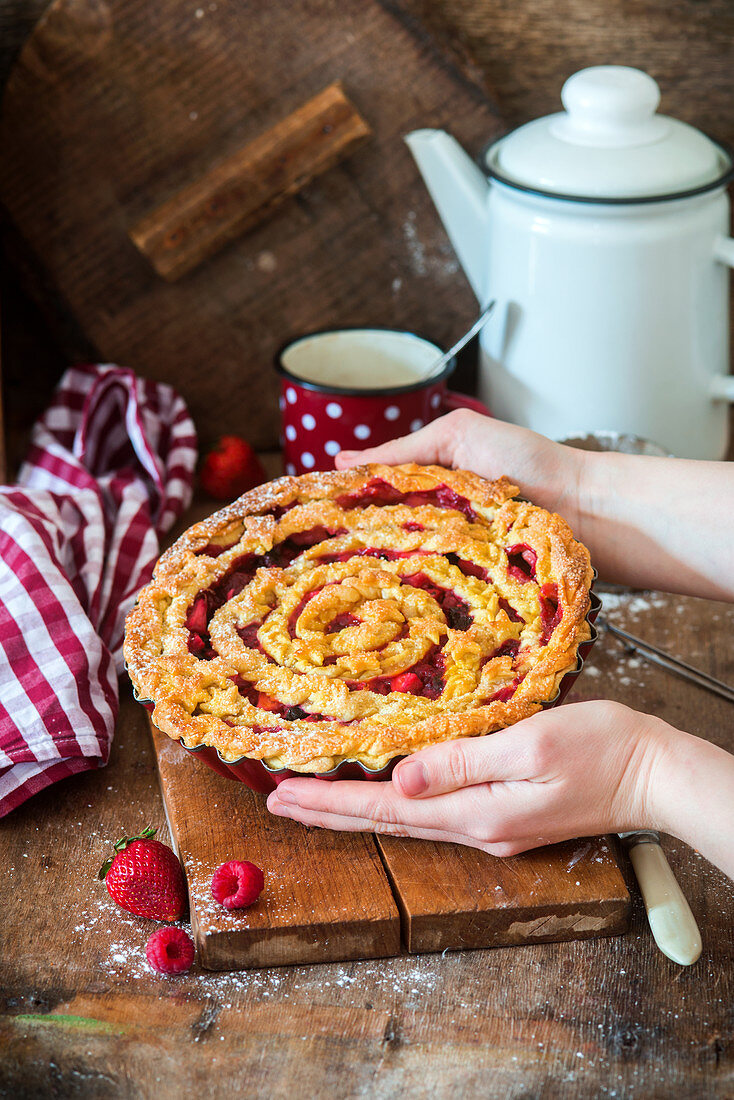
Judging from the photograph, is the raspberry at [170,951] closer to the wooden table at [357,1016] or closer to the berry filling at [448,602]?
the wooden table at [357,1016]

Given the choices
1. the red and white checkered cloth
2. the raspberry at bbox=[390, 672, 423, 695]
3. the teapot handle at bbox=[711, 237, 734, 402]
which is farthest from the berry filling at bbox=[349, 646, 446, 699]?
the teapot handle at bbox=[711, 237, 734, 402]

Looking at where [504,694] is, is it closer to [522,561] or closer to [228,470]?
[522,561]

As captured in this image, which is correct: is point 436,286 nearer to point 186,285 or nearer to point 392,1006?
point 186,285

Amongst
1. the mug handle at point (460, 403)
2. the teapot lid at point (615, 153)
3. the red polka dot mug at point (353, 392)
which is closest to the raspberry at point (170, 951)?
the red polka dot mug at point (353, 392)

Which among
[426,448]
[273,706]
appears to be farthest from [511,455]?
[273,706]

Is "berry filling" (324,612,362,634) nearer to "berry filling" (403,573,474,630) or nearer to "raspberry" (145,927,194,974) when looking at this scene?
"berry filling" (403,573,474,630)
